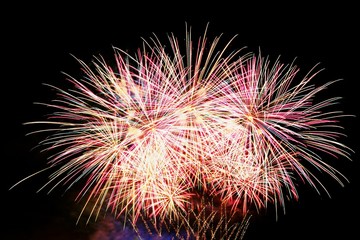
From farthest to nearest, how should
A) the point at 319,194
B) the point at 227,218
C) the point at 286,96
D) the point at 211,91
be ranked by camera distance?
1. the point at 319,194
2. the point at 227,218
3. the point at 286,96
4. the point at 211,91

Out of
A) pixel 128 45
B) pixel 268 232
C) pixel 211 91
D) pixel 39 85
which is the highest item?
pixel 128 45

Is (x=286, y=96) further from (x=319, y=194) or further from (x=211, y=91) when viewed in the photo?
(x=319, y=194)

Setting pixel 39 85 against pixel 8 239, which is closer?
pixel 8 239

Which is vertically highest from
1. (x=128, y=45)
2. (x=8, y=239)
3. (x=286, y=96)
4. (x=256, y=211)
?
(x=128, y=45)

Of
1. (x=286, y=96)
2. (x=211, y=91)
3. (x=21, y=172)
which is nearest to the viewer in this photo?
(x=211, y=91)

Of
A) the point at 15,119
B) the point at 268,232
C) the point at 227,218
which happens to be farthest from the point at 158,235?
the point at 15,119

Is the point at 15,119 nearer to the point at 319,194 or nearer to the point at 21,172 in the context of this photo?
the point at 21,172

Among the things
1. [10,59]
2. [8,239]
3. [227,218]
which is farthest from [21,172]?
[10,59]

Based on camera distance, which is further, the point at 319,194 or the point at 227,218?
the point at 319,194

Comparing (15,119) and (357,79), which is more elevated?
(357,79)
